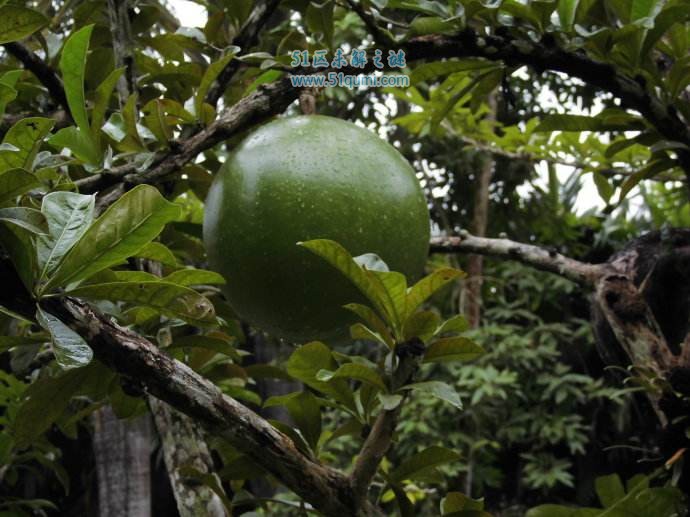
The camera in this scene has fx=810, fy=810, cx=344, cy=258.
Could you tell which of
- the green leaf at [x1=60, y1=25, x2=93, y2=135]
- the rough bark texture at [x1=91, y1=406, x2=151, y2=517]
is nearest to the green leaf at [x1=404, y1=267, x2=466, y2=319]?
the green leaf at [x1=60, y1=25, x2=93, y2=135]

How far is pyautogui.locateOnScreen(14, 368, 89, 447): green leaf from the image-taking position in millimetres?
711

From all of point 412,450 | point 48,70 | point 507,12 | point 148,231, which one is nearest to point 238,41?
point 48,70

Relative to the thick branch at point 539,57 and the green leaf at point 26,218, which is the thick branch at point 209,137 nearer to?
the thick branch at point 539,57

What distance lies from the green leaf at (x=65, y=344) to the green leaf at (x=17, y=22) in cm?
26

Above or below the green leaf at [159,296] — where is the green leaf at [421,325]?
below

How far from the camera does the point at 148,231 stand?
54 centimetres

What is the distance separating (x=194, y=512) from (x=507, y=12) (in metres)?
0.60

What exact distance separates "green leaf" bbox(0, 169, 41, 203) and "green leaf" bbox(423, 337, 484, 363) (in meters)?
0.32

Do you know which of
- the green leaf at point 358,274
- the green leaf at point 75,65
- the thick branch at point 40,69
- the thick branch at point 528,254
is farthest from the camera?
the thick branch at point 528,254

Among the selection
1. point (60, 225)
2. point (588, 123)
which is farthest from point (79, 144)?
point (588, 123)

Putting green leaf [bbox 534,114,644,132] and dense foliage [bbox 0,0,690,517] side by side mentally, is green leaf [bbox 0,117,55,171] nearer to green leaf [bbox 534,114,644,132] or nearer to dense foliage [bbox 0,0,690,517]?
dense foliage [bbox 0,0,690,517]

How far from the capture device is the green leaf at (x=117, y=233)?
520mm

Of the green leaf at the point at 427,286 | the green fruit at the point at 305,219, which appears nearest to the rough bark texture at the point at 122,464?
the green fruit at the point at 305,219

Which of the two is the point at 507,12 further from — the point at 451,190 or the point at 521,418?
the point at 451,190
